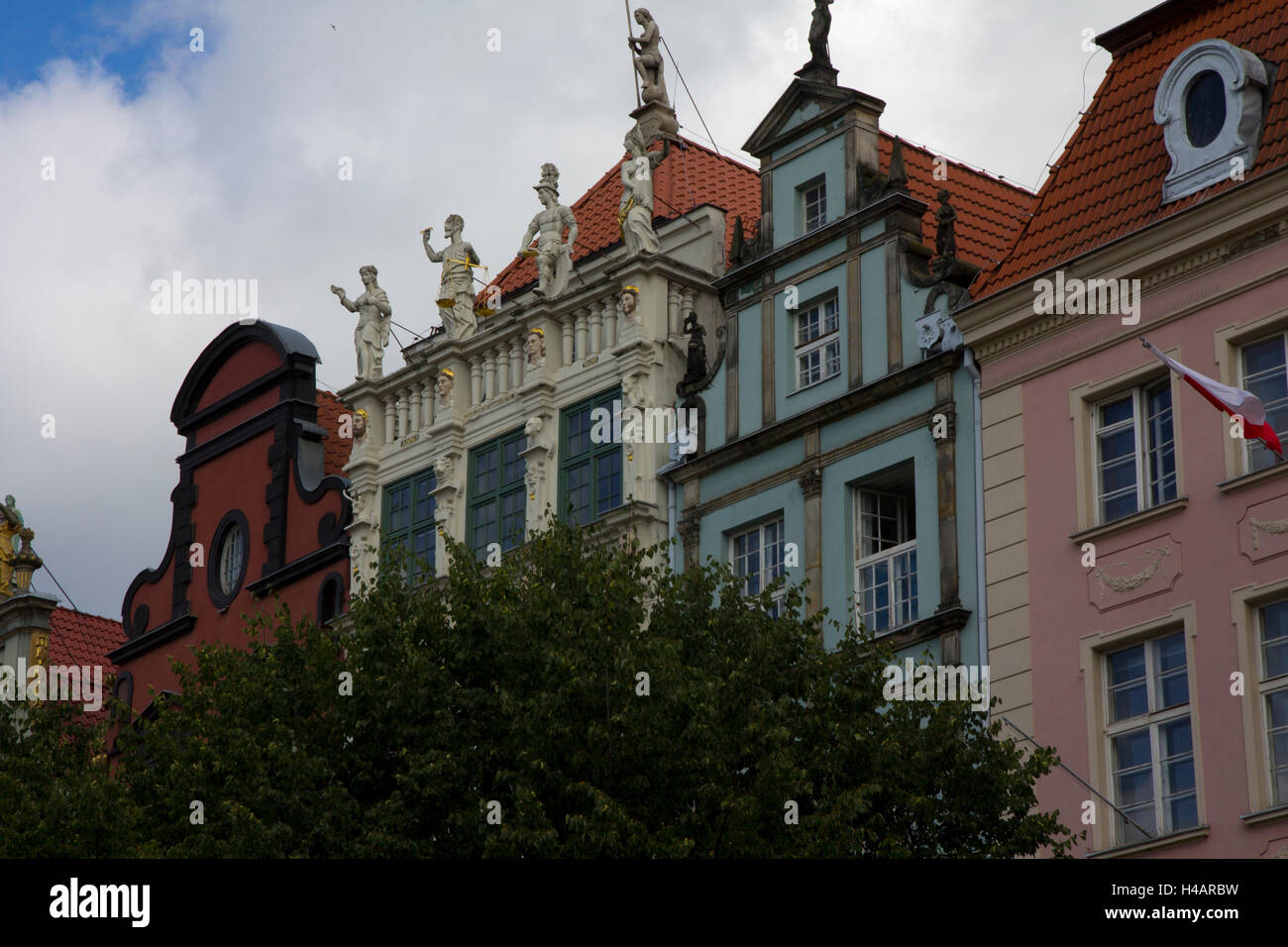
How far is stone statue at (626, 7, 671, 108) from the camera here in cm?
4309

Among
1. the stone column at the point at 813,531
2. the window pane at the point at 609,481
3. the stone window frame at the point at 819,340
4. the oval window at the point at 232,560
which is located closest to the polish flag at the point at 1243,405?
the stone column at the point at 813,531

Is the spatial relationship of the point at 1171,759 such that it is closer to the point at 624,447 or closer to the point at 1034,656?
the point at 1034,656

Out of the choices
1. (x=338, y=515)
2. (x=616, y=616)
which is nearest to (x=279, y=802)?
(x=616, y=616)

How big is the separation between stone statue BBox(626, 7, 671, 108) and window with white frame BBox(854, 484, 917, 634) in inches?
446

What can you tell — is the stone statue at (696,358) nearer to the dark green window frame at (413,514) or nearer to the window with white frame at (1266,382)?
the dark green window frame at (413,514)

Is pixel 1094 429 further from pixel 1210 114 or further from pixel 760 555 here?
pixel 760 555

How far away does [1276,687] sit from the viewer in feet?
92.2

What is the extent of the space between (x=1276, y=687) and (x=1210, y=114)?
7486 millimetres

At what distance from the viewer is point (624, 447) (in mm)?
37500

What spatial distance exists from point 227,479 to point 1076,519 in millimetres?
20190
